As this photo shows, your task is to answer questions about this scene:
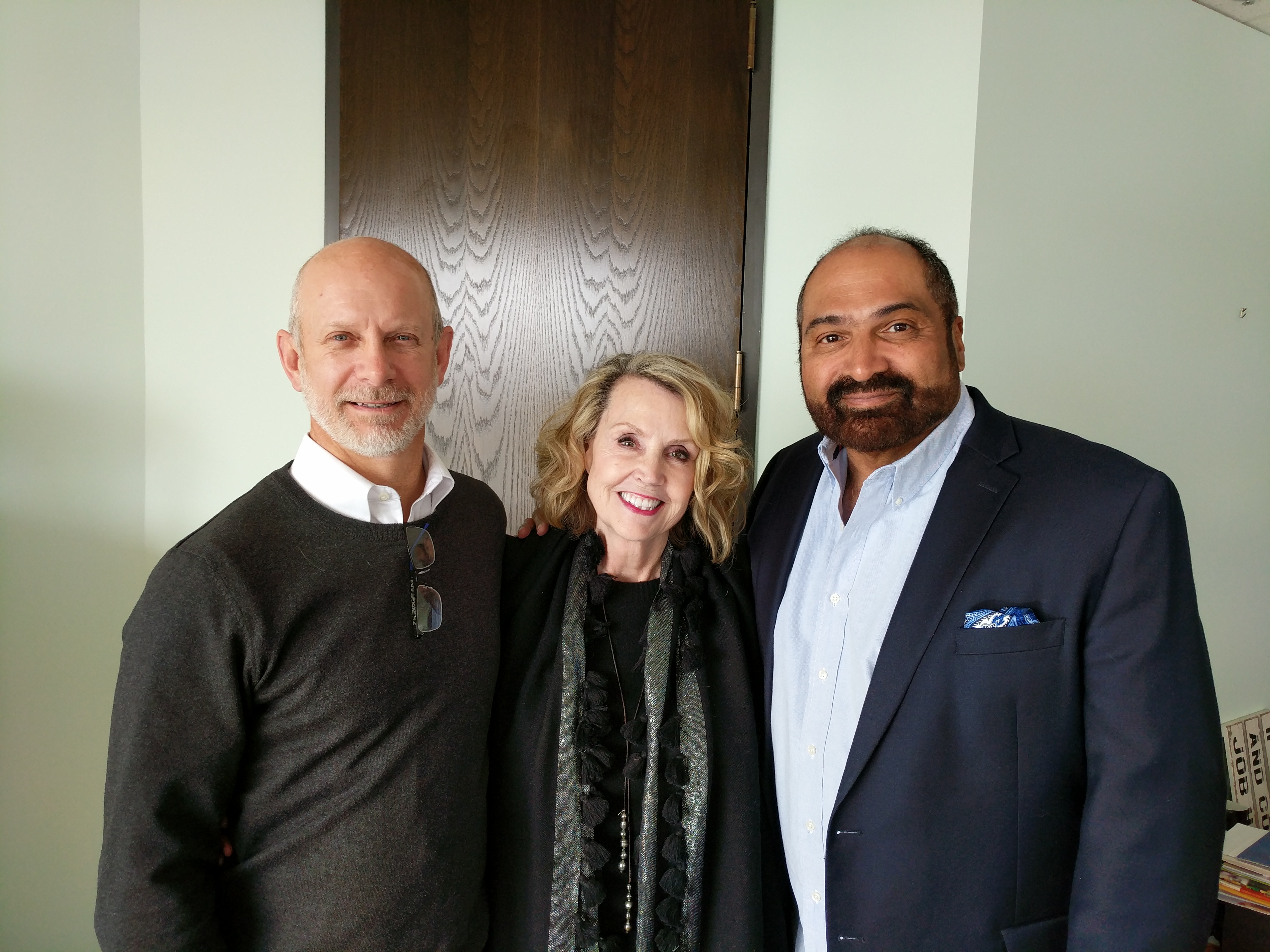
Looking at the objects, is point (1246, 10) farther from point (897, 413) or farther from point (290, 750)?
point (290, 750)

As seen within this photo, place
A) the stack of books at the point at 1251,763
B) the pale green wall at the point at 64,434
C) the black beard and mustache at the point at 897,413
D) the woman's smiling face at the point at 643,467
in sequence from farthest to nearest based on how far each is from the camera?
the stack of books at the point at 1251,763 < the pale green wall at the point at 64,434 < the woman's smiling face at the point at 643,467 < the black beard and mustache at the point at 897,413

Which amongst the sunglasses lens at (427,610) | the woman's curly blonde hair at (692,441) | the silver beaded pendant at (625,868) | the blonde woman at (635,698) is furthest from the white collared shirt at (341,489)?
the silver beaded pendant at (625,868)

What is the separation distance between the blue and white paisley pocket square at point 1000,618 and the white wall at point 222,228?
2060mm

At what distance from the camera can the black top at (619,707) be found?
64.0 inches

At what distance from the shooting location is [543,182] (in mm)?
2361

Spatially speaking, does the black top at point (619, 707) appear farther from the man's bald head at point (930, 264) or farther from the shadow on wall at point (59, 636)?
the shadow on wall at point (59, 636)

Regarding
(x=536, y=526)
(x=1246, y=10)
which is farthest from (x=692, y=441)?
(x=1246, y=10)

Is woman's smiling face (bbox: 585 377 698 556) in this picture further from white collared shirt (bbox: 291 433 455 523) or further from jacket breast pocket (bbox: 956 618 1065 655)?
jacket breast pocket (bbox: 956 618 1065 655)

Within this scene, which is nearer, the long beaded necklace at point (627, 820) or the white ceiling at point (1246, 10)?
the long beaded necklace at point (627, 820)

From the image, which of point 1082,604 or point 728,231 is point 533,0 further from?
point 1082,604

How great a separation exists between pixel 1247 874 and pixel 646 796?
2159mm

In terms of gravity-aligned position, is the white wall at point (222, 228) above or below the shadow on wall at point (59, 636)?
above

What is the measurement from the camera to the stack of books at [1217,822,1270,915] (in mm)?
2414

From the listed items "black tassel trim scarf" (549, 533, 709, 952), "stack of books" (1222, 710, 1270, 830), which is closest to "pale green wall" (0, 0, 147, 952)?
"black tassel trim scarf" (549, 533, 709, 952)
